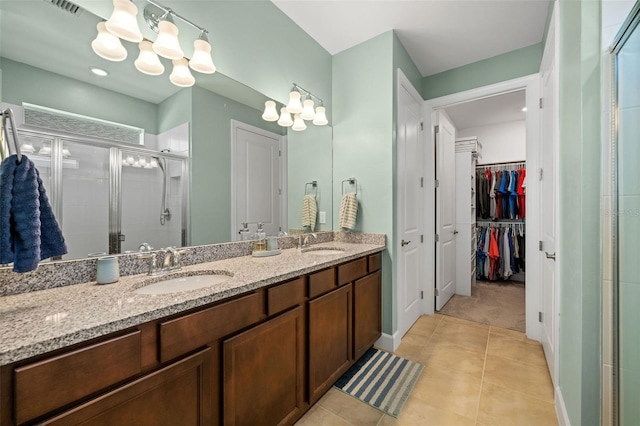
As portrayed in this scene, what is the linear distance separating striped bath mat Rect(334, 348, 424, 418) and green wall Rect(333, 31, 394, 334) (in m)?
0.29

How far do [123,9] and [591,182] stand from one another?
2.16 m

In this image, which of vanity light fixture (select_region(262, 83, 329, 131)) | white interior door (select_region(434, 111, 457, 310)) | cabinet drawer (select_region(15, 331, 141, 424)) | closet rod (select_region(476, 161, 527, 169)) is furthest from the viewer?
closet rod (select_region(476, 161, 527, 169))

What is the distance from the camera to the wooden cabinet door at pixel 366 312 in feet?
6.22

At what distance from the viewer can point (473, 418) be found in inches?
58.0

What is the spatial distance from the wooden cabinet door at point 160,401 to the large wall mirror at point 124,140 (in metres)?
0.68

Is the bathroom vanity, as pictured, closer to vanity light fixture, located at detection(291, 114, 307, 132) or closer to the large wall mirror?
the large wall mirror

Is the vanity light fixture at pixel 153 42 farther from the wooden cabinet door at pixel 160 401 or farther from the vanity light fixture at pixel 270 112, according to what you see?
the wooden cabinet door at pixel 160 401

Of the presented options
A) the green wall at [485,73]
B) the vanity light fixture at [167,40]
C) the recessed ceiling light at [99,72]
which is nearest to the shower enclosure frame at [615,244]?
the green wall at [485,73]

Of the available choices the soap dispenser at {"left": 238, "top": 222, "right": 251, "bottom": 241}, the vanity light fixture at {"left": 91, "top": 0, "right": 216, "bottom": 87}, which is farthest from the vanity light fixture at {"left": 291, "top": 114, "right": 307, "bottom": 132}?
the soap dispenser at {"left": 238, "top": 222, "right": 251, "bottom": 241}

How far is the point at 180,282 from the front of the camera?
1287 mm

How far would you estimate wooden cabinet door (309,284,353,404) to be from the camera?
1.49 metres

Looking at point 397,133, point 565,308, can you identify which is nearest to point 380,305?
point 565,308

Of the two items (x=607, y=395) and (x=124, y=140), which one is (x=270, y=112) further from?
(x=607, y=395)

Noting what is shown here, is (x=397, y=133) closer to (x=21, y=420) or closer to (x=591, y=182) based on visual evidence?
(x=591, y=182)
